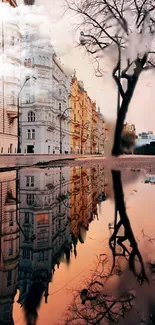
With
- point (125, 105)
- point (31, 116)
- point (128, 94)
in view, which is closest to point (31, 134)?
point (31, 116)

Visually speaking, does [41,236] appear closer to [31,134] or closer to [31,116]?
[31,134]

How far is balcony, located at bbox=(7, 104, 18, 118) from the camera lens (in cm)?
4015

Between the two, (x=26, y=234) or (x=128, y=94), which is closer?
(x=26, y=234)

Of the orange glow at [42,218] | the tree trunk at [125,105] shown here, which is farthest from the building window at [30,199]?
the tree trunk at [125,105]

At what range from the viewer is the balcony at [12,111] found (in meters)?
40.2

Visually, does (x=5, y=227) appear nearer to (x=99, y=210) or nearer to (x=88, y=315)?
(x=99, y=210)

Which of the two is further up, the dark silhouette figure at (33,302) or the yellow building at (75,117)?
the yellow building at (75,117)

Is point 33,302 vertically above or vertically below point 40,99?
below

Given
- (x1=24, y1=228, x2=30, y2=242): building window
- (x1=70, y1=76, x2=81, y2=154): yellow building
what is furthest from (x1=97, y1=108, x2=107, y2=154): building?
(x1=24, y1=228, x2=30, y2=242): building window

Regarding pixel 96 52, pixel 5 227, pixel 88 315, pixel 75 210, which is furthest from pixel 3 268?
pixel 96 52

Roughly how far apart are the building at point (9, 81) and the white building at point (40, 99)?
33.6 feet

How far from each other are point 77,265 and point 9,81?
1588 inches

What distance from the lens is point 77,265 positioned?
209cm

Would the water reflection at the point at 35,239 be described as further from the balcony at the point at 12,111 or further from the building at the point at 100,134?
the building at the point at 100,134
